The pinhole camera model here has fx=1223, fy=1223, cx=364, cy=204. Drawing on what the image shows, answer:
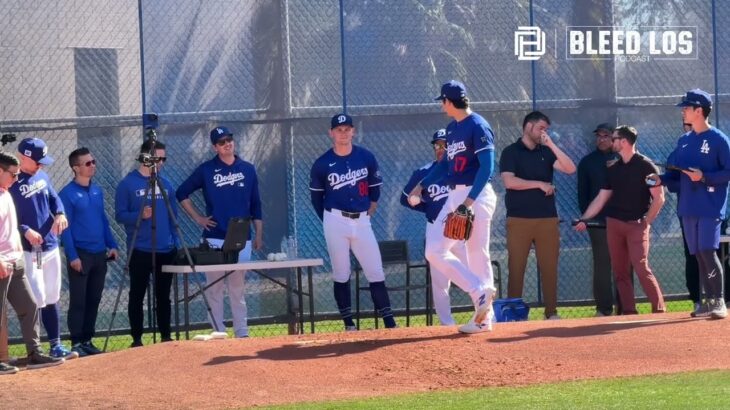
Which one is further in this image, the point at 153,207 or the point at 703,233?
the point at 153,207

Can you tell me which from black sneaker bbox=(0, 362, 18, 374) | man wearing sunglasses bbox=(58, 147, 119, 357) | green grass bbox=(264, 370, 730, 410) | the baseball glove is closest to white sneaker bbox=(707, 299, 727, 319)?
green grass bbox=(264, 370, 730, 410)

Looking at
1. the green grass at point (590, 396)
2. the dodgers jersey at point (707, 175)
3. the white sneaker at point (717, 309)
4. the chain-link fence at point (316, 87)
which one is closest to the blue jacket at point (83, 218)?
the chain-link fence at point (316, 87)

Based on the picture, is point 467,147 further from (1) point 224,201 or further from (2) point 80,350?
(2) point 80,350

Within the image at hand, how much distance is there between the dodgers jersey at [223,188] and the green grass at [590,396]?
4313mm

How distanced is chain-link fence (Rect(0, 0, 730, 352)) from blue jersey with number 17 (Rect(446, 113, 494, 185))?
3.43m

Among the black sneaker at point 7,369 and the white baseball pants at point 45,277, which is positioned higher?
the white baseball pants at point 45,277

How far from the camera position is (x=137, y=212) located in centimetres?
1178

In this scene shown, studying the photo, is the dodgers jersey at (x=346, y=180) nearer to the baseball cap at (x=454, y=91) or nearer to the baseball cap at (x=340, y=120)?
the baseball cap at (x=340, y=120)

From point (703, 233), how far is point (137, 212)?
5.27 m

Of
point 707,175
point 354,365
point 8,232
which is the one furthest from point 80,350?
point 707,175

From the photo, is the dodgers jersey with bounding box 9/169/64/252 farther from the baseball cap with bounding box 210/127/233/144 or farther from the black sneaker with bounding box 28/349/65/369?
the baseball cap with bounding box 210/127/233/144

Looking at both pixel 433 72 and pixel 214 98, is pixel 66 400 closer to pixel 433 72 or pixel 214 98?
pixel 214 98

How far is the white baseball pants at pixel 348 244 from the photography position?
1177cm

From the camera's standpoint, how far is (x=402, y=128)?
13.9 m
